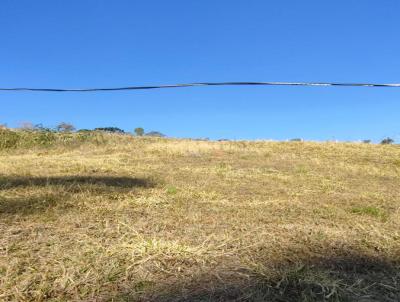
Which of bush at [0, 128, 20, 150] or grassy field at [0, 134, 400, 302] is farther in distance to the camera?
bush at [0, 128, 20, 150]

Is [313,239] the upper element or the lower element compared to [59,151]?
lower

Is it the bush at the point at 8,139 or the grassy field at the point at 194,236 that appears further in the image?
the bush at the point at 8,139

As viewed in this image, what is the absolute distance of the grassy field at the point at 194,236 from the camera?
3053 millimetres

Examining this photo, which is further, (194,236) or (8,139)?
(8,139)

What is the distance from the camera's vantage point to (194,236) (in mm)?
4117

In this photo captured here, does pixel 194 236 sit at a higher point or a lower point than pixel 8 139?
lower

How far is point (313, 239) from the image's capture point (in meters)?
4.07

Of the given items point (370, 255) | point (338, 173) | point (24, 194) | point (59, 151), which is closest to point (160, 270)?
point (370, 255)

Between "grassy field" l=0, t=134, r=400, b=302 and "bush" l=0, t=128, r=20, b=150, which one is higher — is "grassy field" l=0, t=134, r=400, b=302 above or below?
below

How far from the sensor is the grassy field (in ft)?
10.0

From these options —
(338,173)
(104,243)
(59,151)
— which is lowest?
(104,243)

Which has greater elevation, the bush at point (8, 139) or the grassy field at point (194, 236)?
the bush at point (8, 139)

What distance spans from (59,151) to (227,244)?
1042 cm

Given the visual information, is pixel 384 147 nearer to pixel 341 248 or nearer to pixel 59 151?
pixel 59 151
